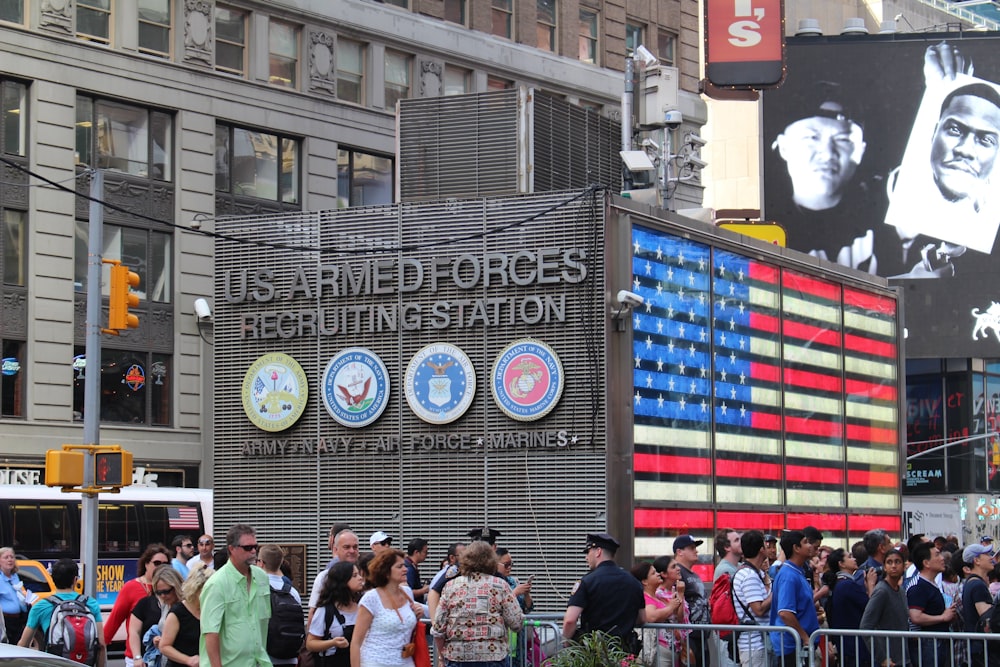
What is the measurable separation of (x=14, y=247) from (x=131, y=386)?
4300 millimetres

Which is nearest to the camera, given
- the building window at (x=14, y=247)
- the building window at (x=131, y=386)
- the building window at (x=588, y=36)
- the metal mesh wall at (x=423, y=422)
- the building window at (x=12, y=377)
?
the metal mesh wall at (x=423, y=422)

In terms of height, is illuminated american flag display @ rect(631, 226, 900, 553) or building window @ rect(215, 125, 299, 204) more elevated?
building window @ rect(215, 125, 299, 204)

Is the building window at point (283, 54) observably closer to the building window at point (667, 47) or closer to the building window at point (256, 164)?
the building window at point (256, 164)

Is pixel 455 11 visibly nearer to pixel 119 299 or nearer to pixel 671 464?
pixel 119 299

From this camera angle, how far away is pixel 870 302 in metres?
28.2

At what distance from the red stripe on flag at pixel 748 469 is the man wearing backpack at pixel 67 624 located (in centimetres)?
1079

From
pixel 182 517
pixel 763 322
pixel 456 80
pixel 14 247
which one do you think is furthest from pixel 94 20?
pixel 763 322

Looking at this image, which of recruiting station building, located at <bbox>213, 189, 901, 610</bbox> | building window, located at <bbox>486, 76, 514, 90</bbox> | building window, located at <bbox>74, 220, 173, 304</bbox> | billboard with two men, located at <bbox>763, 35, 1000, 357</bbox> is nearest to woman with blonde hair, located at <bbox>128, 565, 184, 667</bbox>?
recruiting station building, located at <bbox>213, 189, 901, 610</bbox>

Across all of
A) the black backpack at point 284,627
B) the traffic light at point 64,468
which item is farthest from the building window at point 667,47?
the black backpack at point 284,627

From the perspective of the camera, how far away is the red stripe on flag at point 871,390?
1077 inches

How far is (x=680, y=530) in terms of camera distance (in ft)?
71.1

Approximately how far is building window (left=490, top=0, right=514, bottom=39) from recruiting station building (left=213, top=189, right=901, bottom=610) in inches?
964

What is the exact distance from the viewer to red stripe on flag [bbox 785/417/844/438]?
25.3 m

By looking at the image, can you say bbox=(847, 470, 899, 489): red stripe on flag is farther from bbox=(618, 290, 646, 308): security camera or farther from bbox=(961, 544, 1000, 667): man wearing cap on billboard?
bbox=(961, 544, 1000, 667): man wearing cap on billboard
